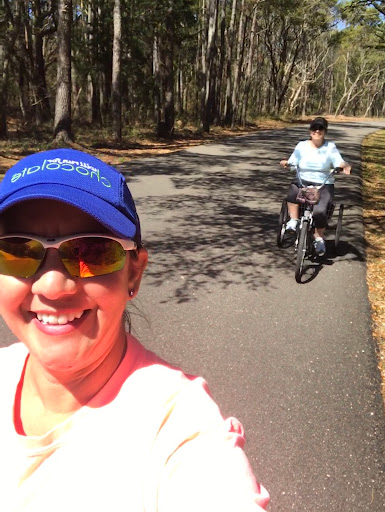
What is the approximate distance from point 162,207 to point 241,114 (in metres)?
25.7

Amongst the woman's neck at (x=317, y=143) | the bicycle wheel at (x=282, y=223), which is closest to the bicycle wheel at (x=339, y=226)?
the bicycle wheel at (x=282, y=223)

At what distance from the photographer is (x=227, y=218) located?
814cm

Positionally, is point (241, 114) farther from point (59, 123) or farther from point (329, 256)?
point (329, 256)

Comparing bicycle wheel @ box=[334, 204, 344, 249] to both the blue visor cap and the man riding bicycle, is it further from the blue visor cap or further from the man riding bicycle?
the blue visor cap

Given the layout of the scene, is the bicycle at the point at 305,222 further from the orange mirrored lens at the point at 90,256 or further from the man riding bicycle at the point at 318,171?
the orange mirrored lens at the point at 90,256

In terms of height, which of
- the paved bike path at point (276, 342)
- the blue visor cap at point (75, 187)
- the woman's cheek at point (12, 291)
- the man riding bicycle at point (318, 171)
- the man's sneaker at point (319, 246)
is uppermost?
the blue visor cap at point (75, 187)

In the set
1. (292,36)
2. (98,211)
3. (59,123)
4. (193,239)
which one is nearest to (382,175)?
(193,239)

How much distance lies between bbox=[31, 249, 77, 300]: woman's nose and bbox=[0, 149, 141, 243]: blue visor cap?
165mm

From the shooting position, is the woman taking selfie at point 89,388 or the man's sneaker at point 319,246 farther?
the man's sneaker at point 319,246

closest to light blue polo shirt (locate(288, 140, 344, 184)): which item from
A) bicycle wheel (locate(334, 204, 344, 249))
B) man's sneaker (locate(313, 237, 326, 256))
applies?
bicycle wheel (locate(334, 204, 344, 249))

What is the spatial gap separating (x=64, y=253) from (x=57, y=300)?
0.44ft

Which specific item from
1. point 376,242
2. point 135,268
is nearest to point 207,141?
point 376,242

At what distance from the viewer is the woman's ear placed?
1402 mm

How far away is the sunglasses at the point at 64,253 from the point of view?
124 cm
